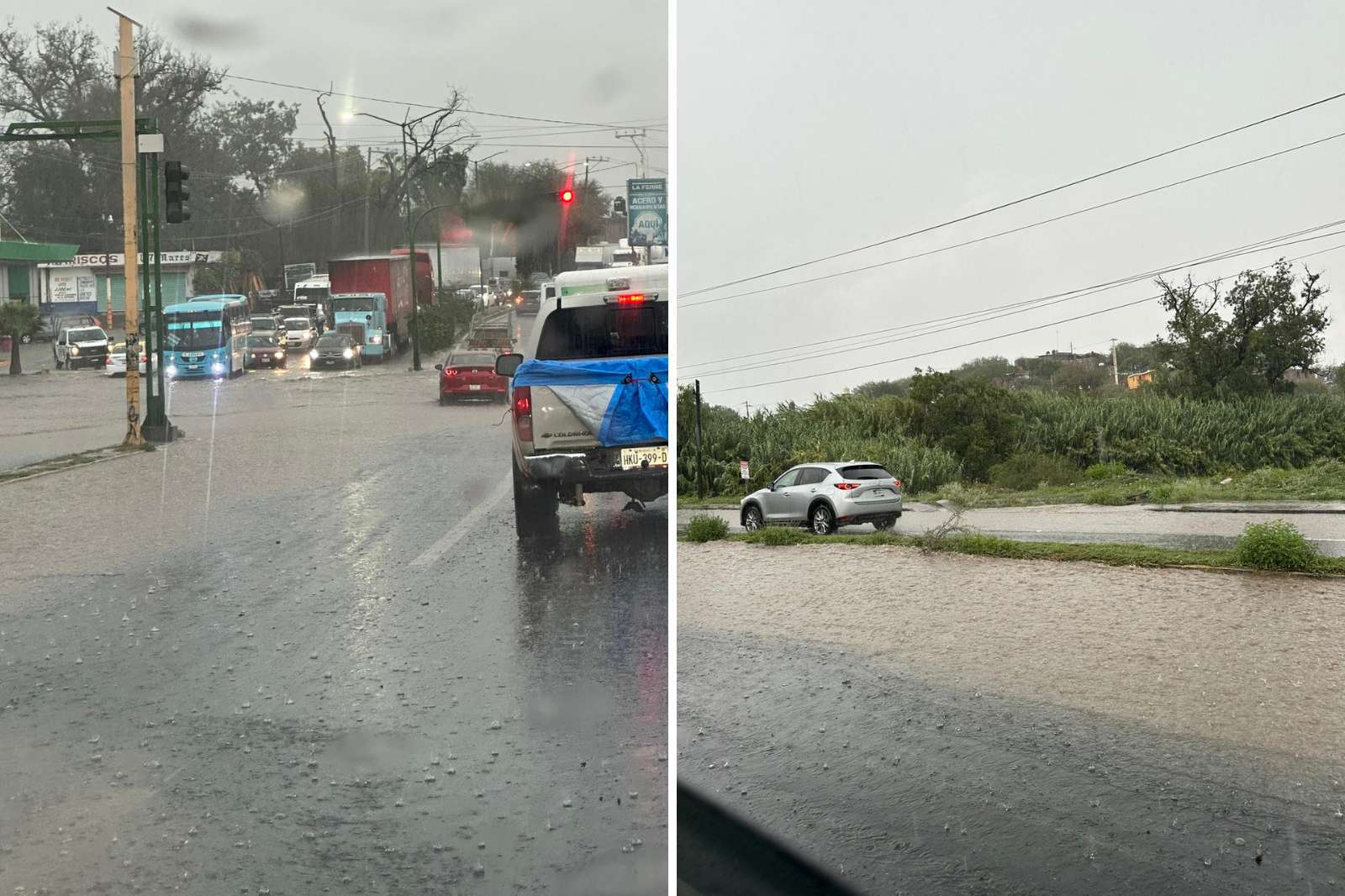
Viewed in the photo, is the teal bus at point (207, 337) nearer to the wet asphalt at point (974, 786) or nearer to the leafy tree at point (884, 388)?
the wet asphalt at point (974, 786)

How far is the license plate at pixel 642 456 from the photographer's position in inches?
119

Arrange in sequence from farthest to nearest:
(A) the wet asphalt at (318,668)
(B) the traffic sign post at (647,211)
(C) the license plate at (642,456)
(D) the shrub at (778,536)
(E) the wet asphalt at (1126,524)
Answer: (D) the shrub at (778,536) → (B) the traffic sign post at (647,211) → (C) the license plate at (642,456) → (E) the wet asphalt at (1126,524) → (A) the wet asphalt at (318,668)

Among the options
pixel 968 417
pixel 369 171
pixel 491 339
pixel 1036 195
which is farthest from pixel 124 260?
pixel 1036 195

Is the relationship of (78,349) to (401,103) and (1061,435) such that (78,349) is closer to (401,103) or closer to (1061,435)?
(401,103)

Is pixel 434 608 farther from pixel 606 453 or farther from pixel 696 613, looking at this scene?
pixel 696 613

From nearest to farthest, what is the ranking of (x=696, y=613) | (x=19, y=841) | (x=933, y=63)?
(x=19, y=841) → (x=933, y=63) → (x=696, y=613)

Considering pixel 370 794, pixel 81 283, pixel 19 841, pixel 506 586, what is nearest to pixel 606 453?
pixel 506 586

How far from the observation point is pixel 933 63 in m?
3.04

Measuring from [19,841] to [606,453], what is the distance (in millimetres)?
1434

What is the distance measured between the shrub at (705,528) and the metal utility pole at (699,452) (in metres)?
0.06

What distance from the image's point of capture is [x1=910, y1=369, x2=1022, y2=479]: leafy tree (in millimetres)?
2953

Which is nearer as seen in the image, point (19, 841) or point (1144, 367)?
point (19, 841)

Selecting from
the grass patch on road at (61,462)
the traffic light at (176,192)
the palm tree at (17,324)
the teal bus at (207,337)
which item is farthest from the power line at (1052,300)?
the palm tree at (17,324)

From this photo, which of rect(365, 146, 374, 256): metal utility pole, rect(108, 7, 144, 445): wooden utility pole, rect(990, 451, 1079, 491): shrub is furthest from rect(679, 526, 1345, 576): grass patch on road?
rect(108, 7, 144, 445): wooden utility pole
